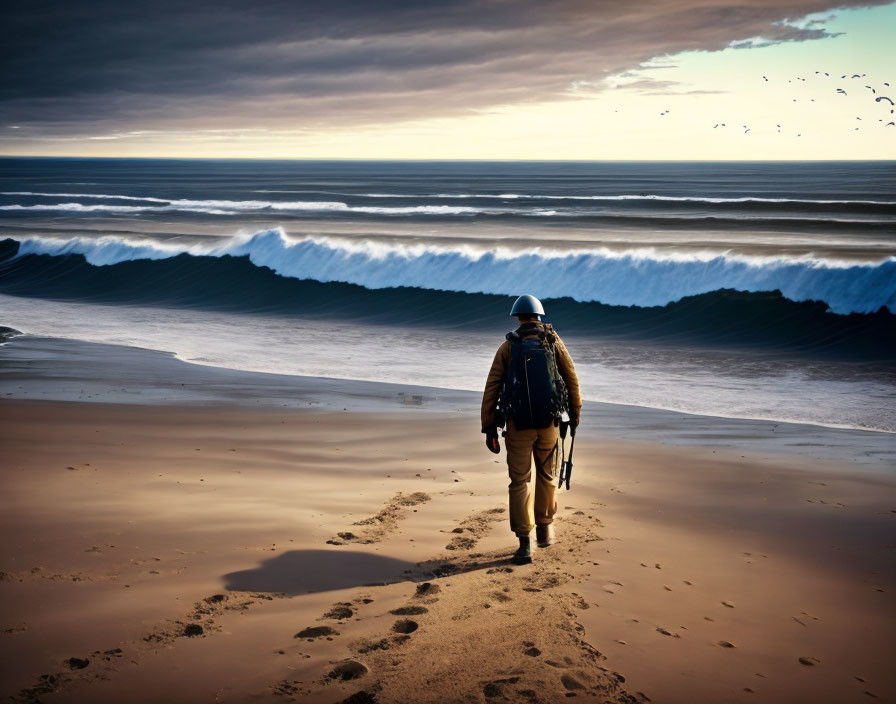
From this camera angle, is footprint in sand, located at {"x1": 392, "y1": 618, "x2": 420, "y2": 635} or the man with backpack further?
the man with backpack

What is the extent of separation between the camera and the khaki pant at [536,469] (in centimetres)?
509

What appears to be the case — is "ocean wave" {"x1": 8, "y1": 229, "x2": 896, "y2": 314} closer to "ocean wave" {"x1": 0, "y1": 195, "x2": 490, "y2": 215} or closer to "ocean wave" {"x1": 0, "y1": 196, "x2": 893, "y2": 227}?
"ocean wave" {"x1": 0, "y1": 196, "x2": 893, "y2": 227}

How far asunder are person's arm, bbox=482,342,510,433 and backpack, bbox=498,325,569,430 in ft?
0.13

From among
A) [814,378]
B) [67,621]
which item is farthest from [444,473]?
[814,378]

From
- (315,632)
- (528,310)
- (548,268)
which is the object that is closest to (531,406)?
(528,310)

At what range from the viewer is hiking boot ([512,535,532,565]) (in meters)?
4.83

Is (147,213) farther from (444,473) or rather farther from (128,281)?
(444,473)

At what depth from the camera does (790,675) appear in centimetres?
359

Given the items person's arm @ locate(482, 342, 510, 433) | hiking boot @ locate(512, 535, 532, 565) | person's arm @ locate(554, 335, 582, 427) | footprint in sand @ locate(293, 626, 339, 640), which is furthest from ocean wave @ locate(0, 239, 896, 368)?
footprint in sand @ locate(293, 626, 339, 640)

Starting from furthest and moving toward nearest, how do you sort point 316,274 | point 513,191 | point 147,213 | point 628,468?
1. point 513,191
2. point 147,213
3. point 316,274
4. point 628,468

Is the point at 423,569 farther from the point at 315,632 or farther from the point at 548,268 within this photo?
the point at 548,268

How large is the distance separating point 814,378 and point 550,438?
935 cm

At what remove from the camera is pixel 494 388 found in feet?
17.0

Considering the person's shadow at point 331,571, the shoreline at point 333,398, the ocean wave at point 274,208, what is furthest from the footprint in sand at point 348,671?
the ocean wave at point 274,208
